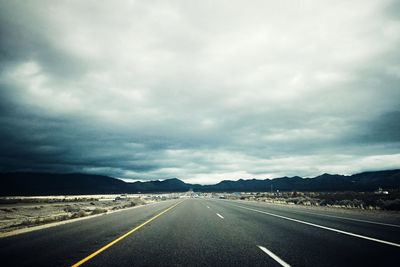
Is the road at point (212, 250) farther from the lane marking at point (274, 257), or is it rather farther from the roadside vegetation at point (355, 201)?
the roadside vegetation at point (355, 201)

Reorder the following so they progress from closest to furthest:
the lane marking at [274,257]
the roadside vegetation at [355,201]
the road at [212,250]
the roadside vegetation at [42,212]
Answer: the lane marking at [274,257] < the road at [212,250] < the roadside vegetation at [42,212] < the roadside vegetation at [355,201]

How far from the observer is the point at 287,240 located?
889 cm

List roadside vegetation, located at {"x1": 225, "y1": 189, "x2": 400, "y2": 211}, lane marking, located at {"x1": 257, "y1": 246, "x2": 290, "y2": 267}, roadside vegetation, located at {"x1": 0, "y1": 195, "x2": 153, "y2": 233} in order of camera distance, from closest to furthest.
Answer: lane marking, located at {"x1": 257, "y1": 246, "x2": 290, "y2": 267}
roadside vegetation, located at {"x1": 0, "y1": 195, "x2": 153, "y2": 233}
roadside vegetation, located at {"x1": 225, "y1": 189, "x2": 400, "y2": 211}

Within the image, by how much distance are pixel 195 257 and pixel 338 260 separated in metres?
3.32

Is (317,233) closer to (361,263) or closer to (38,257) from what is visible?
(361,263)

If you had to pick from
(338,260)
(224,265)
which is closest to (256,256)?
(224,265)

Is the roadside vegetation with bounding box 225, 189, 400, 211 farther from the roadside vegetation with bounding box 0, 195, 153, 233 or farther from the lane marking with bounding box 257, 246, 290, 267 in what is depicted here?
the roadside vegetation with bounding box 0, 195, 153, 233

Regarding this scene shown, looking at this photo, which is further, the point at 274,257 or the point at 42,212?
the point at 42,212

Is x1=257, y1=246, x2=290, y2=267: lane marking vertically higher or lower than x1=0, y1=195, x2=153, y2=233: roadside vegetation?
higher

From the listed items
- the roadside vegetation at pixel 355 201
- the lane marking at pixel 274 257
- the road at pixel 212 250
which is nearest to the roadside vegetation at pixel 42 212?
the road at pixel 212 250

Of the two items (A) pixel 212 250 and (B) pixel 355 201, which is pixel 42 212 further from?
(B) pixel 355 201

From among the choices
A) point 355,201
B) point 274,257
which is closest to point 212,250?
point 274,257

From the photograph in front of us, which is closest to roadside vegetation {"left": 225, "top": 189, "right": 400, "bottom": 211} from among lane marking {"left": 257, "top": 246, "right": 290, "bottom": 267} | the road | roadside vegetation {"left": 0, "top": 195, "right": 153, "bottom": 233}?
the road

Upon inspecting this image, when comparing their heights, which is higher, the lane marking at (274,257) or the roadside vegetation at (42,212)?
the lane marking at (274,257)
